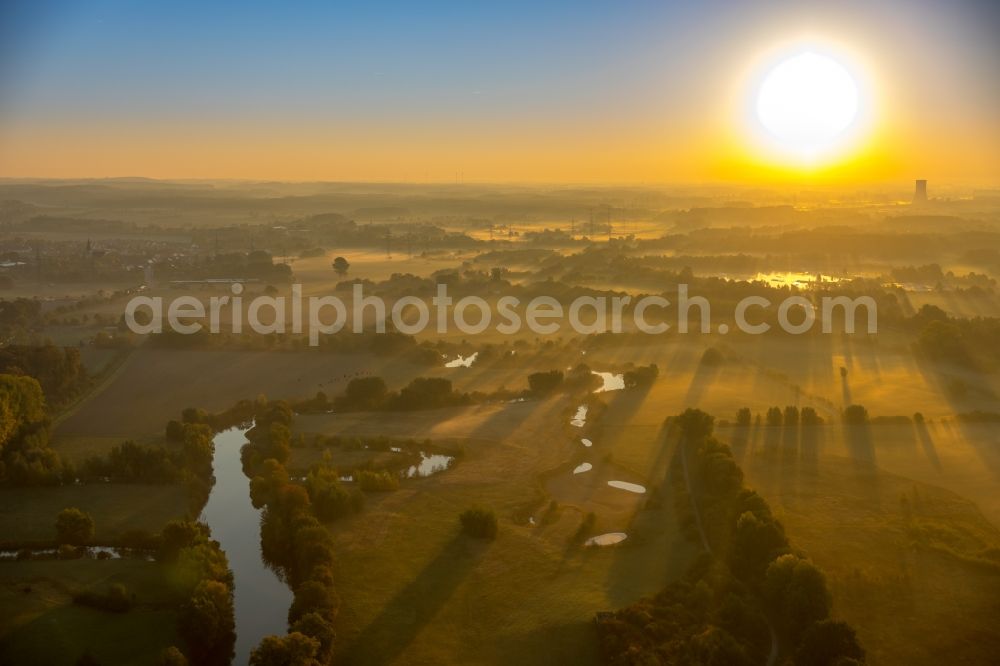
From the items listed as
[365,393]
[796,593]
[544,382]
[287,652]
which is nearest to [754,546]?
[796,593]

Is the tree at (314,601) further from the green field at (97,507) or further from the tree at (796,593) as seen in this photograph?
the tree at (796,593)

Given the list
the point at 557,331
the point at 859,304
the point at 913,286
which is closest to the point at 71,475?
the point at 557,331

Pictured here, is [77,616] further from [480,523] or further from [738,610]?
[738,610]

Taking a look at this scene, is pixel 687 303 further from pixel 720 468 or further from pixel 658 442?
pixel 720 468

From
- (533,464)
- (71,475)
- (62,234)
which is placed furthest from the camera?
(62,234)

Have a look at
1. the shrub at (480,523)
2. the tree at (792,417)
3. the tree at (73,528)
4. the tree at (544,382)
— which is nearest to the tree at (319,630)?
the shrub at (480,523)

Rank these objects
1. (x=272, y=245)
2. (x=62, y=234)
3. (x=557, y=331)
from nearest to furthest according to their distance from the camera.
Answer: (x=557, y=331) < (x=272, y=245) < (x=62, y=234)
